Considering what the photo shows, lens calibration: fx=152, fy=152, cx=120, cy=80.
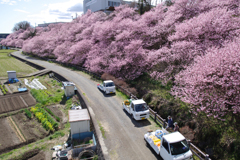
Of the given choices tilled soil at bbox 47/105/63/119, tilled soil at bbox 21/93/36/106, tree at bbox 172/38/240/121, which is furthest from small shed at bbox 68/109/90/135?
tilled soil at bbox 21/93/36/106

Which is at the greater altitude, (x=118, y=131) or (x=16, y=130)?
(x=118, y=131)

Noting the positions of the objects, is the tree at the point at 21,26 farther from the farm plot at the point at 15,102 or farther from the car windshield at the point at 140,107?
the car windshield at the point at 140,107

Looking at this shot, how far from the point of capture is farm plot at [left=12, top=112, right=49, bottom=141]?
591 inches

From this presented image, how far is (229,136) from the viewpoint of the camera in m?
11.0

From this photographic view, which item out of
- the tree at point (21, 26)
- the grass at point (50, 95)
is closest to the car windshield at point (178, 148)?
the grass at point (50, 95)

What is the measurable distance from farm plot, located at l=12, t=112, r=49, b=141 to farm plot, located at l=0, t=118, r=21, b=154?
2.55ft

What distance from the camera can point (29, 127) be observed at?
16.4 meters

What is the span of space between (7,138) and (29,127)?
2.14m

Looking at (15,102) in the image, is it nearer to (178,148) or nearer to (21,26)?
(178,148)

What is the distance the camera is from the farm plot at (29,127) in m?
15.0

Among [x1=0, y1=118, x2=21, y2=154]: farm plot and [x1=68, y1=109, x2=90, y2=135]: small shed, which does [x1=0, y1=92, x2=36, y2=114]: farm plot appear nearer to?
[x1=0, y1=118, x2=21, y2=154]: farm plot

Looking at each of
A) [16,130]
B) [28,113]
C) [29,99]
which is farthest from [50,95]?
[16,130]

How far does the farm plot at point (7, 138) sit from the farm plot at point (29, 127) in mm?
776

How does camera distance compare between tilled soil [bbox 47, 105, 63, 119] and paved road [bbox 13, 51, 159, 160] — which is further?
tilled soil [bbox 47, 105, 63, 119]
